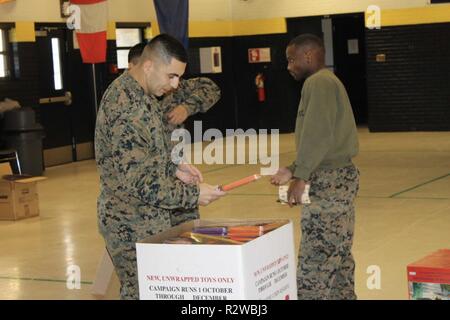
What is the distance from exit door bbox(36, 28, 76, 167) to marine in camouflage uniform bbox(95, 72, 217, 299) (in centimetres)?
Result: 1107

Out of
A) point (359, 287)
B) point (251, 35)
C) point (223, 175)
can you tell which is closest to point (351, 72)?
point (251, 35)

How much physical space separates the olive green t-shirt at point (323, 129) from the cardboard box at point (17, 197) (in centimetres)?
552

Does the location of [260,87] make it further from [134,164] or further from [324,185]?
[134,164]

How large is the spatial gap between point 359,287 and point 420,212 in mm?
2974

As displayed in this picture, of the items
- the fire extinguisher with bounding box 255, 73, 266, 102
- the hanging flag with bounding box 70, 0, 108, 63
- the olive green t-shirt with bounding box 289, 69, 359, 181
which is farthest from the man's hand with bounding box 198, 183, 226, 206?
the fire extinguisher with bounding box 255, 73, 266, 102

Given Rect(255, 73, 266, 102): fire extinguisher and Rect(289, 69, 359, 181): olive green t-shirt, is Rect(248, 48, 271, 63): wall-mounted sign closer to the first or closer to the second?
Rect(255, 73, 266, 102): fire extinguisher

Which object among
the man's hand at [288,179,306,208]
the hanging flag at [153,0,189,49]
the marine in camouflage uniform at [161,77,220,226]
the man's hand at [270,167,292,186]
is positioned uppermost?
the hanging flag at [153,0,189,49]

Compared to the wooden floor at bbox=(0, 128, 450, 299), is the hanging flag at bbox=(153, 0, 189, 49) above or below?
above

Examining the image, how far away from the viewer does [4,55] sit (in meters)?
13.8

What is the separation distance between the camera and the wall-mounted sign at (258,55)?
1831 cm

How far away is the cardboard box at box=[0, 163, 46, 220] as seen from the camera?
9.57m

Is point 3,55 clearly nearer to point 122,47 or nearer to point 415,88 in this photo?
point 122,47

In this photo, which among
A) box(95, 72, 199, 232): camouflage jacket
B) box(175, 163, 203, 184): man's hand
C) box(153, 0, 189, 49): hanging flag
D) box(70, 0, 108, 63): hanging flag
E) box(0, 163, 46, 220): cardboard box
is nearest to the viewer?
box(95, 72, 199, 232): camouflage jacket

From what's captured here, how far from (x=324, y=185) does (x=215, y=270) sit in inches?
81.1
